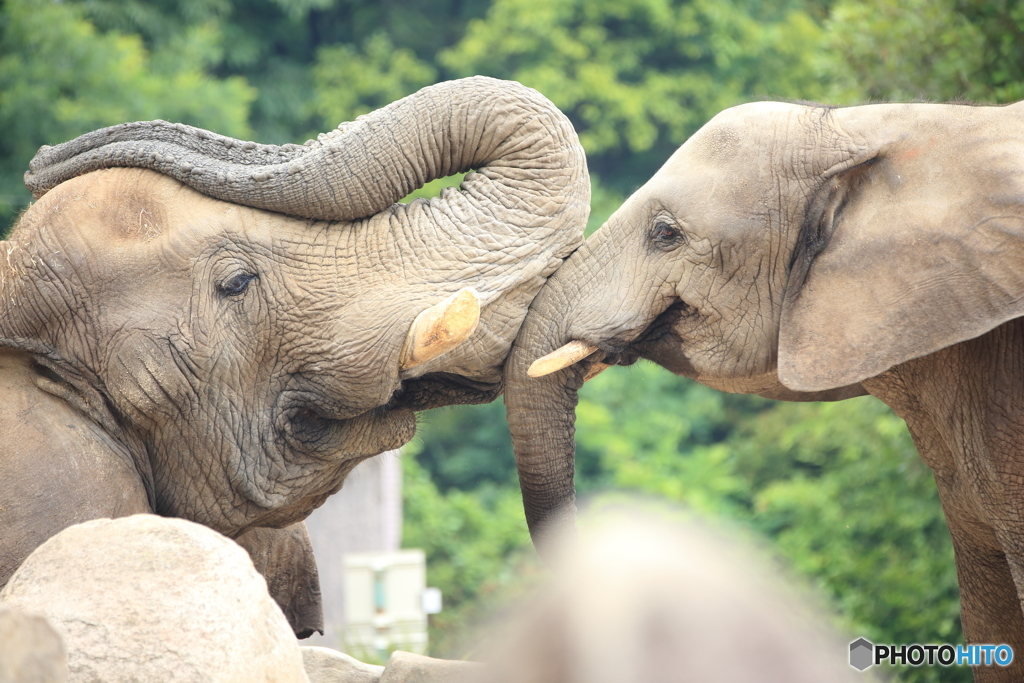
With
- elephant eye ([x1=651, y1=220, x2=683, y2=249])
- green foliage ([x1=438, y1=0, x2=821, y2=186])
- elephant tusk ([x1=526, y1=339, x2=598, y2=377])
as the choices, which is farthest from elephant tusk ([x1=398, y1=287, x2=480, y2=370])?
green foliage ([x1=438, y1=0, x2=821, y2=186])

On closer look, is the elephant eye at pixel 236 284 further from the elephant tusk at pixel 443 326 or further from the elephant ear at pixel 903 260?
the elephant ear at pixel 903 260

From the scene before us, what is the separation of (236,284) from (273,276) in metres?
0.10

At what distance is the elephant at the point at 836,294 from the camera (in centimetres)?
315

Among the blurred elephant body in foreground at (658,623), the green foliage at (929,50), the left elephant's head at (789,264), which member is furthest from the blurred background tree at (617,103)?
the left elephant's head at (789,264)

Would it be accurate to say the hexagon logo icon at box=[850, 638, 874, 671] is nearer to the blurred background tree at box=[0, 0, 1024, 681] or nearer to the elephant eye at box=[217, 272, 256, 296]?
the blurred background tree at box=[0, 0, 1024, 681]

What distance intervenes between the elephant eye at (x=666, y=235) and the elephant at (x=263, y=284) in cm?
25

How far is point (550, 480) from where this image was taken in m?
3.61

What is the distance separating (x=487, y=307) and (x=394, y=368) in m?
0.31

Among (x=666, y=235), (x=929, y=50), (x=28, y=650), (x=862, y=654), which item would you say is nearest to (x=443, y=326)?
(x=666, y=235)

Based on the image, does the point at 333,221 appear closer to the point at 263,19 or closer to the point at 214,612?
the point at 214,612

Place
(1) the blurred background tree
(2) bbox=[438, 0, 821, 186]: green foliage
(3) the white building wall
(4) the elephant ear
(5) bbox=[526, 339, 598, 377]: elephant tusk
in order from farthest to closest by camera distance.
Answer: (2) bbox=[438, 0, 821, 186]: green foliage < (3) the white building wall < (1) the blurred background tree < (5) bbox=[526, 339, 598, 377]: elephant tusk < (4) the elephant ear

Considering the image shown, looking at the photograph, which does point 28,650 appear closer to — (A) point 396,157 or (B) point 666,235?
(A) point 396,157

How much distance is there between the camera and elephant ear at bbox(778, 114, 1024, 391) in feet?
10.1

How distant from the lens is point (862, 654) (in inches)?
156
